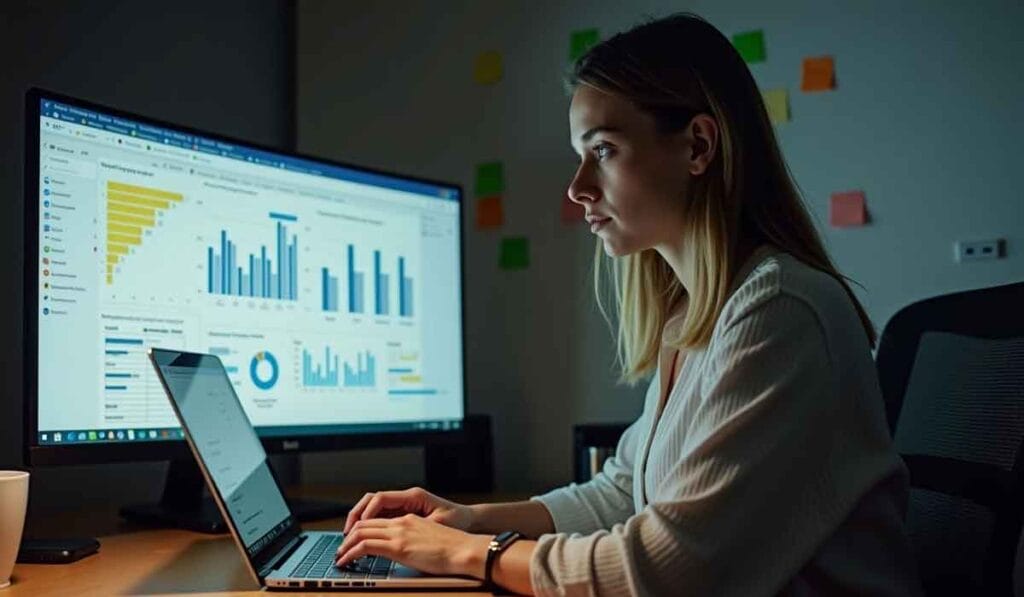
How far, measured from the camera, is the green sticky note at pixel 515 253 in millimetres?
1837

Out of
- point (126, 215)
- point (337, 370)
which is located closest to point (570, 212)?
point (337, 370)

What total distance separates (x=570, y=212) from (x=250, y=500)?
933mm

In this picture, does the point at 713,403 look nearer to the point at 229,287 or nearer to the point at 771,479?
the point at 771,479

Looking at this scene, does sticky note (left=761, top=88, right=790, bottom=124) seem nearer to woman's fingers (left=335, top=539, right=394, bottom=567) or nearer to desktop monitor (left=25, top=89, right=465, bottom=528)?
desktop monitor (left=25, top=89, right=465, bottom=528)

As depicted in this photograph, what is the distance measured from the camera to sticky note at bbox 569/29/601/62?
1.78 m

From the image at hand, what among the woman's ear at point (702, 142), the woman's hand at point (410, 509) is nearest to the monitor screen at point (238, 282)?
the woman's hand at point (410, 509)

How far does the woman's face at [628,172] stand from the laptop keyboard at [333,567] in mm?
449

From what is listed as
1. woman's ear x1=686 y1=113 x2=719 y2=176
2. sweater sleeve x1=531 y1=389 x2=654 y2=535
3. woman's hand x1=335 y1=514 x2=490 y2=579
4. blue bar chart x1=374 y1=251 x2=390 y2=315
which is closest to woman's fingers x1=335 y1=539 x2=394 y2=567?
woman's hand x1=335 y1=514 x2=490 y2=579

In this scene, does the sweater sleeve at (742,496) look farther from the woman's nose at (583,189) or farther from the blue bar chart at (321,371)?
the blue bar chart at (321,371)

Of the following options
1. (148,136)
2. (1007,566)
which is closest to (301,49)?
(148,136)

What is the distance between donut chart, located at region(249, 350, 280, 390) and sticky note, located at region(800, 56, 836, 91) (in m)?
0.97

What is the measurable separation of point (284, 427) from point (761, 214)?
77 cm

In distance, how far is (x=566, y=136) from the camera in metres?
1.80

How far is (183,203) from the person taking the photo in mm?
1312
